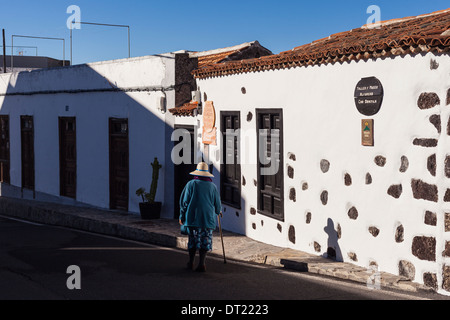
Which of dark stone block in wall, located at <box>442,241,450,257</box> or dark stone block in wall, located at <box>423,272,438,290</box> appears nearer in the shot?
dark stone block in wall, located at <box>442,241,450,257</box>

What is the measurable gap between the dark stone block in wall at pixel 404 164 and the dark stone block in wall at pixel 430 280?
1.30 meters

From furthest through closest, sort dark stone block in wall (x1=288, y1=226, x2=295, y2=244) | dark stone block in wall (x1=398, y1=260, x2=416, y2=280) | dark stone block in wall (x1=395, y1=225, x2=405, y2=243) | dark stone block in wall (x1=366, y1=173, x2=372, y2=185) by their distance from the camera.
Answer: dark stone block in wall (x1=288, y1=226, x2=295, y2=244), dark stone block in wall (x1=366, y1=173, x2=372, y2=185), dark stone block in wall (x1=395, y1=225, x2=405, y2=243), dark stone block in wall (x1=398, y1=260, x2=416, y2=280)

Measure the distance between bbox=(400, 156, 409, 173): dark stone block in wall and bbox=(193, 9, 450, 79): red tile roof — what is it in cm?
131

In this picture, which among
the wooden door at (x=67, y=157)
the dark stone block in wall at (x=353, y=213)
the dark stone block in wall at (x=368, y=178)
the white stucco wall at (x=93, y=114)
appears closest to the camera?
the dark stone block in wall at (x=368, y=178)

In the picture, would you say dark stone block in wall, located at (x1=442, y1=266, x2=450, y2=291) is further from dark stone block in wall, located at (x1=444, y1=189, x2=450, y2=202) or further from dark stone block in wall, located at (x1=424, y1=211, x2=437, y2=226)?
dark stone block in wall, located at (x1=444, y1=189, x2=450, y2=202)

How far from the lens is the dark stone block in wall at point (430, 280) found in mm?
7879

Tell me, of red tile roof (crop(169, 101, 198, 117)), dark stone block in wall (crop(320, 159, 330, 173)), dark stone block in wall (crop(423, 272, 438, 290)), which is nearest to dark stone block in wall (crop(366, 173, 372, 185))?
dark stone block in wall (crop(320, 159, 330, 173))

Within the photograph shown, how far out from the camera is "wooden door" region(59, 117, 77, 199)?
19562mm

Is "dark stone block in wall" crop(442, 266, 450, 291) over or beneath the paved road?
over

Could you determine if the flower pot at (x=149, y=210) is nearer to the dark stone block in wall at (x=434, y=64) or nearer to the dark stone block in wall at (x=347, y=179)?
the dark stone block in wall at (x=347, y=179)

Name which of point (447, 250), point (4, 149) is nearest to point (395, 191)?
point (447, 250)

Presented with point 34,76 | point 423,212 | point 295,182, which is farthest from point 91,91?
point 423,212

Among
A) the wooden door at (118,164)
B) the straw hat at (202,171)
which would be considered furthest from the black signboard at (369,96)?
the wooden door at (118,164)

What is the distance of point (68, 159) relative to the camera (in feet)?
65.4
